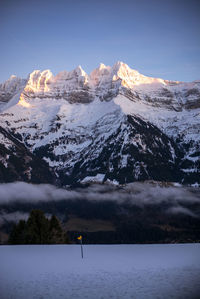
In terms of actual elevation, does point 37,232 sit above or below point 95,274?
below

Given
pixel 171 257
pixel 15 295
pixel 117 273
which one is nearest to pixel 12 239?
pixel 171 257

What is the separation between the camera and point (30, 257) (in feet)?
391

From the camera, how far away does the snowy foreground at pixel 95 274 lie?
254 feet

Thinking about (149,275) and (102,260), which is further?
(102,260)

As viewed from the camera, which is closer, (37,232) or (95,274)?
(95,274)

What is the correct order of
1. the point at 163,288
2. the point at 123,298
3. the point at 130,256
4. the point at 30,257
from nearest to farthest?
the point at 123,298 → the point at 163,288 → the point at 30,257 → the point at 130,256

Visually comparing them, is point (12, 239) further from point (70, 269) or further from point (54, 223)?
point (70, 269)

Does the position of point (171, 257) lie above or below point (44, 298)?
below

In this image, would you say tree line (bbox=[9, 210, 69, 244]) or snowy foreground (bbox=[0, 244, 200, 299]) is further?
tree line (bbox=[9, 210, 69, 244])

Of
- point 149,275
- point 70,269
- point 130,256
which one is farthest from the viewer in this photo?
point 130,256

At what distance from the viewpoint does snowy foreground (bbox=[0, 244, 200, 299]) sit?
77.3 meters

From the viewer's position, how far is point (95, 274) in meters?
96.6

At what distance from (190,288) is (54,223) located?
8803 cm

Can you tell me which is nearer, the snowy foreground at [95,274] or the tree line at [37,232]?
the snowy foreground at [95,274]
